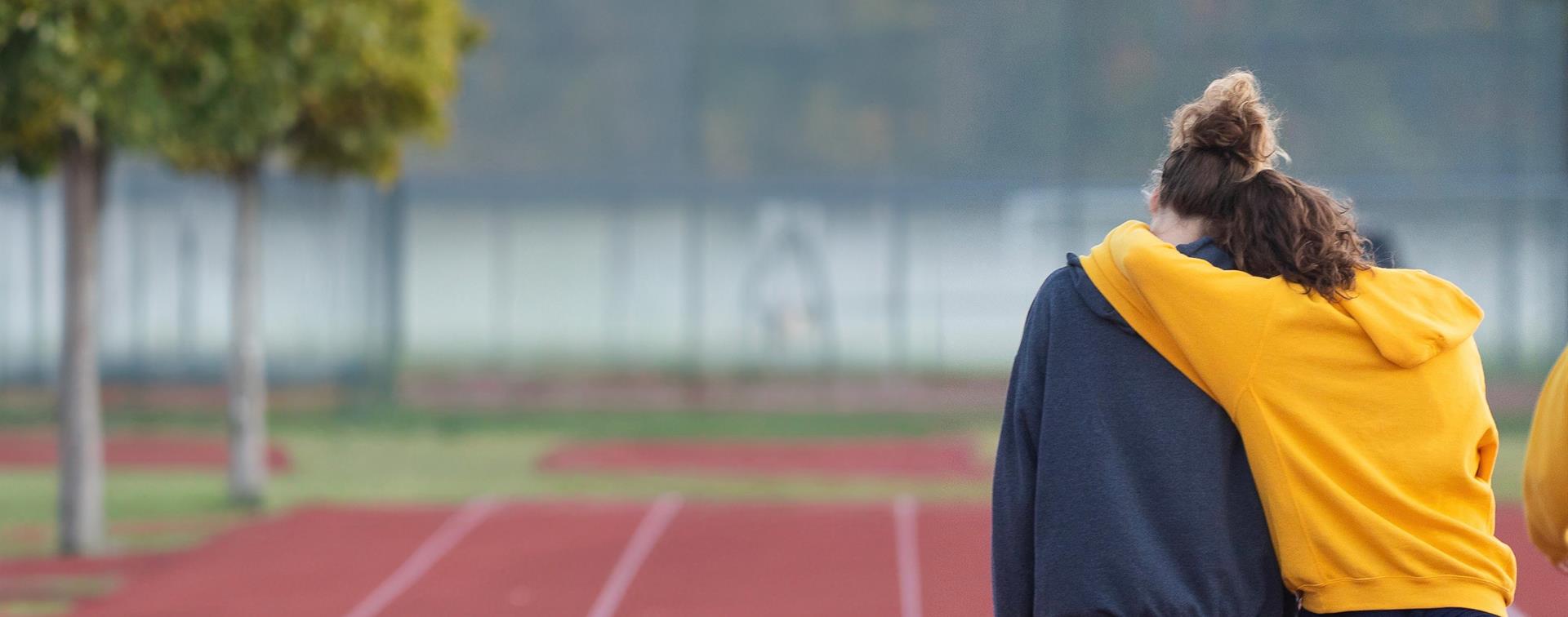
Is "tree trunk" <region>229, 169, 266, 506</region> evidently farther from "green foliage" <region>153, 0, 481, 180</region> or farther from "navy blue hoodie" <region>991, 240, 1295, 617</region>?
"navy blue hoodie" <region>991, 240, 1295, 617</region>

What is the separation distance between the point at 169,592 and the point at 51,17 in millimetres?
2915

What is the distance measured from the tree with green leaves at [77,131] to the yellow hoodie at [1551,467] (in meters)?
6.91

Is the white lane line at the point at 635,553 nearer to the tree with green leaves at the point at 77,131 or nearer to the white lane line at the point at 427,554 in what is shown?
the white lane line at the point at 427,554

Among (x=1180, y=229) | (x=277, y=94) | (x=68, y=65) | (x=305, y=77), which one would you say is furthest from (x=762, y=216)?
(x=1180, y=229)

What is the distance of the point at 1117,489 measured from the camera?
2365mm

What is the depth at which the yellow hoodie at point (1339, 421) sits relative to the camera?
7.79 feet

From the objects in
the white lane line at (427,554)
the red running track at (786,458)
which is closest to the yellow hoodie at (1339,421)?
the white lane line at (427,554)

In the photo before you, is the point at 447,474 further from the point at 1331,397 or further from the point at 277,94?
the point at 1331,397

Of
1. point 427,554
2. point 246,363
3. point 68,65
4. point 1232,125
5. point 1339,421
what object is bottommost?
point 427,554

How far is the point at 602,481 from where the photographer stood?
13516 millimetres

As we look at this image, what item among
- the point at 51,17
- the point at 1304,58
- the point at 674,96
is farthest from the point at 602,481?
the point at 1304,58

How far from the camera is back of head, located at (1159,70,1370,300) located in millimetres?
2426

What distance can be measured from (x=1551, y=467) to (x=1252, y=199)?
80 centimetres

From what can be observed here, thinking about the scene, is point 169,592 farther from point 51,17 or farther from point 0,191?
point 0,191
